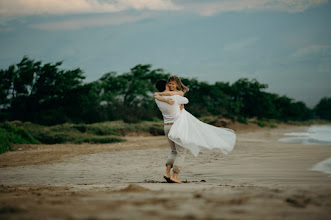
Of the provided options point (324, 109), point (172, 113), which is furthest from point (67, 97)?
point (324, 109)

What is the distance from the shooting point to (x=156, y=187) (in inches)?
206

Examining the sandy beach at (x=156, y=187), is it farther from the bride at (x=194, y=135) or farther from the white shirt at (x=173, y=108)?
the white shirt at (x=173, y=108)

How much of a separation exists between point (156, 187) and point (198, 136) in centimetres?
170

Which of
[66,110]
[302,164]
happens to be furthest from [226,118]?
[302,164]

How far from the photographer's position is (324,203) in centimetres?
372

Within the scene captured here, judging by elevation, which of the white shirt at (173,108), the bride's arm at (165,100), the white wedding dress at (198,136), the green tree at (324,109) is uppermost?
the bride's arm at (165,100)

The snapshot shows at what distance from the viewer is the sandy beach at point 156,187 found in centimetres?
331

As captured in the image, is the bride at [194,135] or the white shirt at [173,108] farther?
the white shirt at [173,108]

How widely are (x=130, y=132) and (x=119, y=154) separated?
1190cm

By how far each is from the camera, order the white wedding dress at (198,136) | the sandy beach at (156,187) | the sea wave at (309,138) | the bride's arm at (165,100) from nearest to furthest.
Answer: the sandy beach at (156,187), the white wedding dress at (198,136), the bride's arm at (165,100), the sea wave at (309,138)

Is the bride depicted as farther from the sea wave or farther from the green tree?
the green tree

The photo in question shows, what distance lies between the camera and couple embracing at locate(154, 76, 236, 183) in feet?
21.0

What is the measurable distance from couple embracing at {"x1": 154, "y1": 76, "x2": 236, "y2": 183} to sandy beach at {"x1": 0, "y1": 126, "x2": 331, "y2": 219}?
1.70ft

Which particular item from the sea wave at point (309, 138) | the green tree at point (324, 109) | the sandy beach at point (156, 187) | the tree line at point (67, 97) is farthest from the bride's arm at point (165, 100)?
the green tree at point (324, 109)
